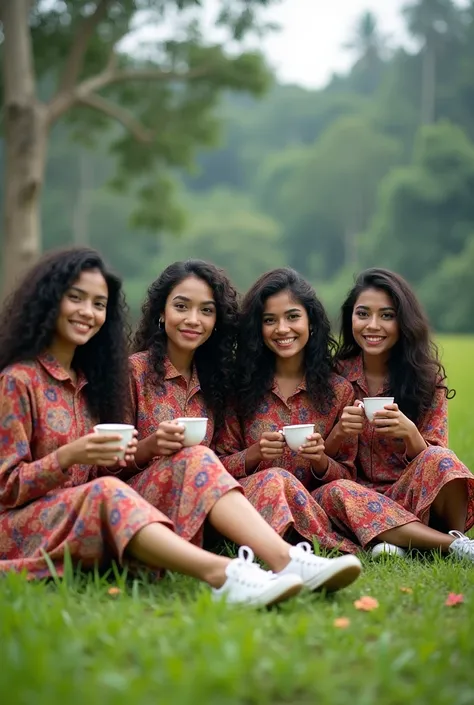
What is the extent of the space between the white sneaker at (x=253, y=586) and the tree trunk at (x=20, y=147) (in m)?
9.61

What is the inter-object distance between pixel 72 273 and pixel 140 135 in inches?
469

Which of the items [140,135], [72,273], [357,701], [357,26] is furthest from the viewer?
[357,26]

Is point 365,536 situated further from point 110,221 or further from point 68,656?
point 110,221

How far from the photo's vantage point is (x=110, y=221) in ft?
162

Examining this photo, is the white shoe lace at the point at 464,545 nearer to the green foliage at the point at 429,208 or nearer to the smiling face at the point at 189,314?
the smiling face at the point at 189,314

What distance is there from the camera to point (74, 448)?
319 cm

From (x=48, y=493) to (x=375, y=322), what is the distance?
1858 mm

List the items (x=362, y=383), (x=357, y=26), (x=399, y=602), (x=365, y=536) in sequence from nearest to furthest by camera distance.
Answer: (x=399, y=602), (x=365, y=536), (x=362, y=383), (x=357, y=26)

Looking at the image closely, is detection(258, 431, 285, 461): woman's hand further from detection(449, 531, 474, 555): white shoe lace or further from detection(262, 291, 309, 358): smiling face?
detection(449, 531, 474, 555): white shoe lace

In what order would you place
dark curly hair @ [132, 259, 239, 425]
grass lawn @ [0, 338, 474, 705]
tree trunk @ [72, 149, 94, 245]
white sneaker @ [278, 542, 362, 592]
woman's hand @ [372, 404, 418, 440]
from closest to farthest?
grass lawn @ [0, 338, 474, 705]
white sneaker @ [278, 542, 362, 592]
woman's hand @ [372, 404, 418, 440]
dark curly hair @ [132, 259, 239, 425]
tree trunk @ [72, 149, 94, 245]

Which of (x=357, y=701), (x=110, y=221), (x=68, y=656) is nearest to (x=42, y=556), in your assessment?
(x=68, y=656)

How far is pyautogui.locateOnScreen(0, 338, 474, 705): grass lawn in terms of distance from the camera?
222 cm

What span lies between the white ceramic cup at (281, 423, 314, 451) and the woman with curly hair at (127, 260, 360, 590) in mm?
455

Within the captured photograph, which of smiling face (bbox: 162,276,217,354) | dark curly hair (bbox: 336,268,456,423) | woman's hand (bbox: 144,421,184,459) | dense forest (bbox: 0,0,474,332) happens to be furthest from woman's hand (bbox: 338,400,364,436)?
dense forest (bbox: 0,0,474,332)
